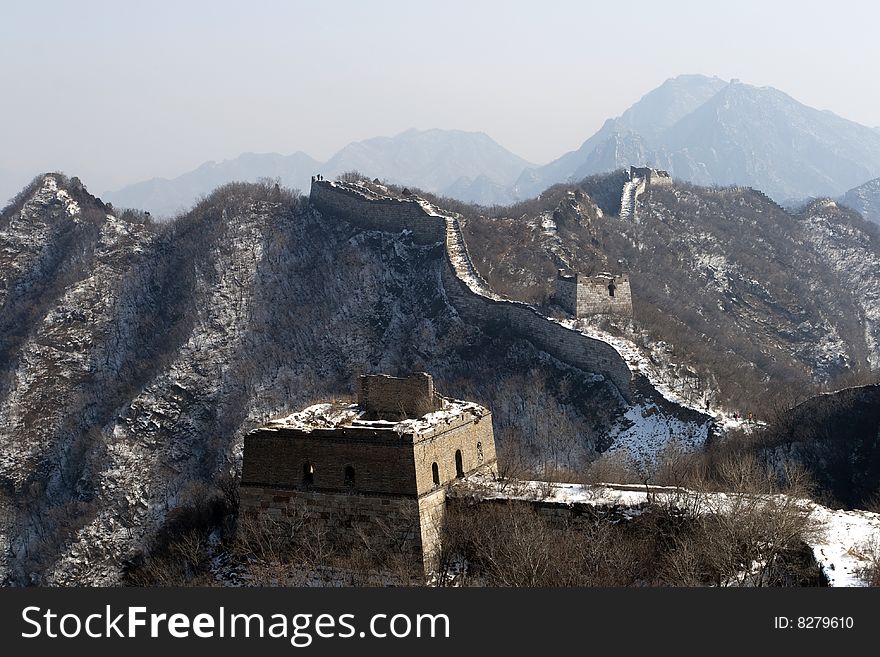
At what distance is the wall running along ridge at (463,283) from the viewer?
181 ft

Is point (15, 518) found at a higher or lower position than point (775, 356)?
lower

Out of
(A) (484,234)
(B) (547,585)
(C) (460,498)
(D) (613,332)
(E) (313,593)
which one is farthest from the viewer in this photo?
(A) (484,234)

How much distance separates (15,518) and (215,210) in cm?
2861

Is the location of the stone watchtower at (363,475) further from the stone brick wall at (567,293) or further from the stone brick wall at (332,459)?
the stone brick wall at (567,293)

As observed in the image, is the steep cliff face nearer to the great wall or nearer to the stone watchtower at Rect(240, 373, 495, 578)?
the stone watchtower at Rect(240, 373, 495, 578)

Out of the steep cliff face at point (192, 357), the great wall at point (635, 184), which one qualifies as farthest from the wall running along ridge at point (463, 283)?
the great wall at point (635, 184)

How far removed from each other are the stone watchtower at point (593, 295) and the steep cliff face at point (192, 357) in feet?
10.1

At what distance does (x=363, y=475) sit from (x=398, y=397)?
3.77m

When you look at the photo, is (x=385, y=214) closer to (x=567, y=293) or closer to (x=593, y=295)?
(x=567, y=293)

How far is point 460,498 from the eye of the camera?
30.3 meters

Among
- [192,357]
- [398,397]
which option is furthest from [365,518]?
[192,357]

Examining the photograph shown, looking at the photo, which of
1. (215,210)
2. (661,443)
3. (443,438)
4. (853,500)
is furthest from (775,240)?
(443,438)

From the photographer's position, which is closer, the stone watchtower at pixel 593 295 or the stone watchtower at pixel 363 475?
the stone watchtower at pixel 363 475

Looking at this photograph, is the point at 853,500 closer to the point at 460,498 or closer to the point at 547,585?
the point at 460,498
